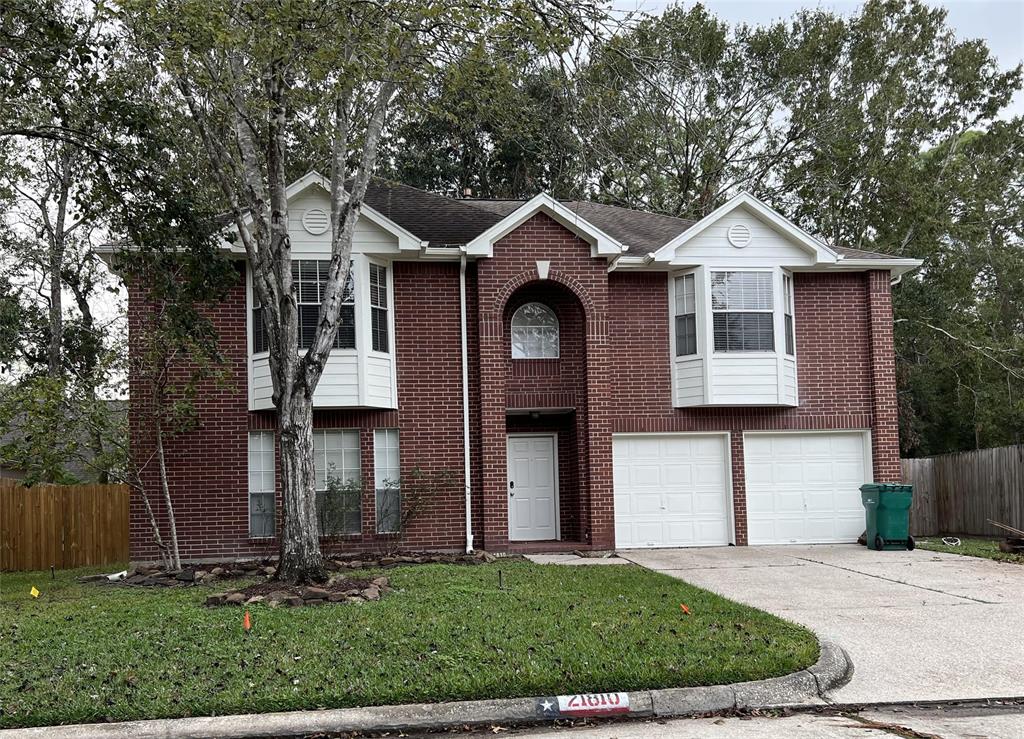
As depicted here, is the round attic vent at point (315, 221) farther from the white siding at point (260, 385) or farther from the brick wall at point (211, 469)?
the white siding at point (260, 385)

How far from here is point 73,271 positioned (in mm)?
27406

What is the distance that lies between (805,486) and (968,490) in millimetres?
4713

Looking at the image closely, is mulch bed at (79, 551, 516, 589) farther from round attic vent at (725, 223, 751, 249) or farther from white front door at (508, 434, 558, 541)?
round attic vent at (725, 223, 751, 249)

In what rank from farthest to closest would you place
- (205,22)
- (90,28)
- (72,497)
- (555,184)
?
1. (555,184)
2. (72,497)
3. (90,28)
4. (205,22)

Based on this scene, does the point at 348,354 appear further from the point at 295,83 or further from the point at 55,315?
the point at 55,315

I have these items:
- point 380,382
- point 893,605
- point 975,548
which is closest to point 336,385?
point 380,382

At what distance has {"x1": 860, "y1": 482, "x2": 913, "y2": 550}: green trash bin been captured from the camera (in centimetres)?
1616

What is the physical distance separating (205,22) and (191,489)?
8.18 meters

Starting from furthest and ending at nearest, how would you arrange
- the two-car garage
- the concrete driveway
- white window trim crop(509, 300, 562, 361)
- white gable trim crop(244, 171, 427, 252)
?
white window trim crop(509, 300, 562, 361)
the two-car garage
white gable trim crop(244, 171, 427, 252)
the concrete driveway

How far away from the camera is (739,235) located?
17.1 metres

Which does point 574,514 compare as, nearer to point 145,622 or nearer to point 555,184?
point 145,622

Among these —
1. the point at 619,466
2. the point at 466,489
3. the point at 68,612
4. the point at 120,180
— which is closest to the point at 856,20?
the point at 619,466

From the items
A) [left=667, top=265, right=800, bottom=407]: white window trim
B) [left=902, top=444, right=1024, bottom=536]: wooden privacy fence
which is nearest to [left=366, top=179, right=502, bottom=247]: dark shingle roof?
[left=667, top=265, right=800, bottom=407]: white window trim

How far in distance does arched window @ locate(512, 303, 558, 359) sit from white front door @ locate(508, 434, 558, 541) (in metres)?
1.62
